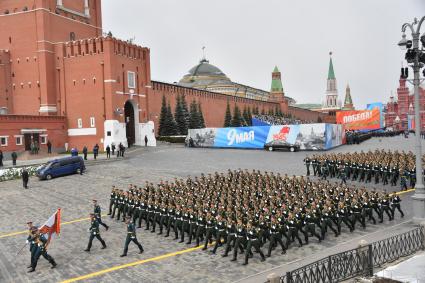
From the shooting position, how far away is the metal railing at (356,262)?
8.00 meters

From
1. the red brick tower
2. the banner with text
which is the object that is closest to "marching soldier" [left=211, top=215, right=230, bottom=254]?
the banner with text

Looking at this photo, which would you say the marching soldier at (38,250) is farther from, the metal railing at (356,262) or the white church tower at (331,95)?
the white church tower at (331,95)

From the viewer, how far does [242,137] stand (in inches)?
1644

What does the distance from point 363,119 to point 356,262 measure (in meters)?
61.2

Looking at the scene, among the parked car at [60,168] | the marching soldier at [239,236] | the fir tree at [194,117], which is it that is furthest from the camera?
the fir tree at [194,117]

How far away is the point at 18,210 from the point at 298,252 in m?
12.9

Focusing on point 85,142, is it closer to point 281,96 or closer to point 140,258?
point 140,258

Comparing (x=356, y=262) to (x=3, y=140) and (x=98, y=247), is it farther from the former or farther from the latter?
(x=3, y=140)

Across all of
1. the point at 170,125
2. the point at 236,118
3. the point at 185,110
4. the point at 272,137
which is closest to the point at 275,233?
the point at 272,137

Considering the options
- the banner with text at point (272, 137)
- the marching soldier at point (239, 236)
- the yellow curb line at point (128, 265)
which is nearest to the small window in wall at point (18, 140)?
the banner with text at point (272, 137)

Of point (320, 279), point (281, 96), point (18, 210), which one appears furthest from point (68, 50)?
point (281, 96)

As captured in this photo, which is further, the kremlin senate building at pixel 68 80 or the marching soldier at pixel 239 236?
the kremlin senate building at pixel 68 80

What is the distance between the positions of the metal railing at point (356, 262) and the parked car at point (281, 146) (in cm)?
2705

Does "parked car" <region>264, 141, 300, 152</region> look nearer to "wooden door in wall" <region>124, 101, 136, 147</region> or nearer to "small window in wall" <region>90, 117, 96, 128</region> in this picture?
"wooden door in wall" <region>124, 101, 136, 147</region>
